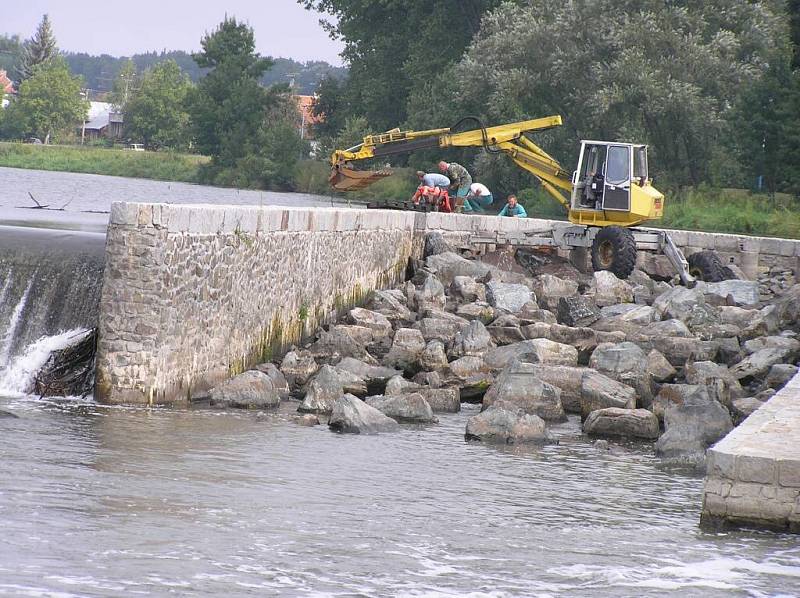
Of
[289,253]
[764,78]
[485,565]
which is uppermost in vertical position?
[764,78]

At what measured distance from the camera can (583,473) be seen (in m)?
11.9

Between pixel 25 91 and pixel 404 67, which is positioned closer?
pixel 404 67

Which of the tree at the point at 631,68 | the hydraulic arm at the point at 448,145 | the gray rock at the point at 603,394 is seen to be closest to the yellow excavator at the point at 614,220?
the hydraulic arm at the point at 448,145

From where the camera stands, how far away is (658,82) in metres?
42.2

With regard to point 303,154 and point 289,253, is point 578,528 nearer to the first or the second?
point 289,253

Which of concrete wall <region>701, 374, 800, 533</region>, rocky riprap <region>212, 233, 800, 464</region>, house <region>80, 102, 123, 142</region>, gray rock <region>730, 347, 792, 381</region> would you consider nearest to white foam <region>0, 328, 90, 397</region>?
rocky riprap <region>212, 233, 800, 464</region>

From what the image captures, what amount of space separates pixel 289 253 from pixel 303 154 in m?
57.0

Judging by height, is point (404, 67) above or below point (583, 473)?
above

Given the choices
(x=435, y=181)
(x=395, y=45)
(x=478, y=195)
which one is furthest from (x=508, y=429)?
(x=395, y=45)

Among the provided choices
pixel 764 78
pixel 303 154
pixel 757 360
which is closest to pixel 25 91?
pixel 303 154

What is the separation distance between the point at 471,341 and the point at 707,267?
9.02m

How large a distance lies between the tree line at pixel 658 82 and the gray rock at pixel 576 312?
2131 centimetres

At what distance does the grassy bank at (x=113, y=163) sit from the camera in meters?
77.7

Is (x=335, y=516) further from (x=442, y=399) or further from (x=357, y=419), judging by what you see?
(x=442, y=399)
